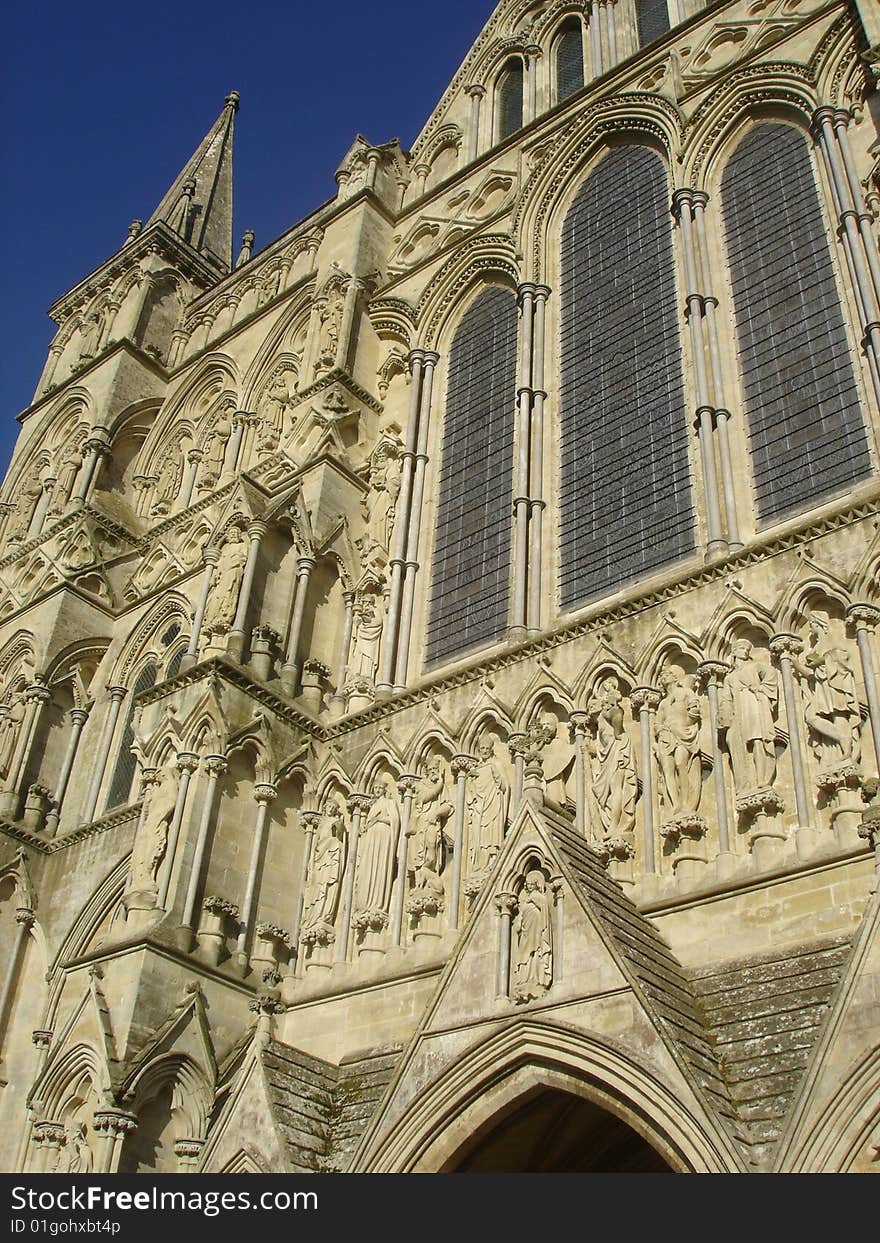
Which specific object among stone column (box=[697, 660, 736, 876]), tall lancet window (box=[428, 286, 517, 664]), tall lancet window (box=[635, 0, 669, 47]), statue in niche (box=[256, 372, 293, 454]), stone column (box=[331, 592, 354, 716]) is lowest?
stone column (box=[697, 660, 736, 876])

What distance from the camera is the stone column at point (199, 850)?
12.6 meters

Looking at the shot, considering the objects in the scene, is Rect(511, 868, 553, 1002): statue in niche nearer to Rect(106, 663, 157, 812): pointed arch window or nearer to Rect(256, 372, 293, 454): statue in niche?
Rect(106, 663, 157, 812): pointed arch window

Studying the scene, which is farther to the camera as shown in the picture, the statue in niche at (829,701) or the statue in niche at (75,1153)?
the statue in niche at (75,1153)

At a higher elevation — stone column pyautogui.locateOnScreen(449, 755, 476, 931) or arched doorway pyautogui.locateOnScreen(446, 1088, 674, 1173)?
stone column pyautogui.locateOnScreen(449, 755, 476, 931)

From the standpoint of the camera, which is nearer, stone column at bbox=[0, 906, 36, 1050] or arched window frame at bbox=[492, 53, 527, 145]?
stone column at bbox=[0, 906, 36, 1050]

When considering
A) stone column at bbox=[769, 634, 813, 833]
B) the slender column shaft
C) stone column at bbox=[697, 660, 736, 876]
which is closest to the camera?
stone column at bbox=[769, 634, 813, 833]

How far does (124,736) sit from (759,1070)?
12319 mm

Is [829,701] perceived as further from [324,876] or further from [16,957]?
[16,957]

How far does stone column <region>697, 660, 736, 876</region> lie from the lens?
Result: 10.7 metres

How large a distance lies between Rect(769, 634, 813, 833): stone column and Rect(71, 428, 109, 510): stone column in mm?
14324

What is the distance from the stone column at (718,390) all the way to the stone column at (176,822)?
19.7 ft

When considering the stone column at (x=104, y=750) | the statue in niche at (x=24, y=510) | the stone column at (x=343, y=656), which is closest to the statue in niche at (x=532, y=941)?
the stone column at (x=343, y=656)

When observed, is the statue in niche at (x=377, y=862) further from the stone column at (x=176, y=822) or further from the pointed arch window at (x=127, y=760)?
the pointed arch window at (x=127, y=760)

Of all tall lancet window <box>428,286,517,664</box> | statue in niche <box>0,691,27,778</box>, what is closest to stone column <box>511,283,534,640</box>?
tall lancet window <box>428,286,517,664</box>
